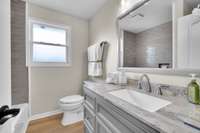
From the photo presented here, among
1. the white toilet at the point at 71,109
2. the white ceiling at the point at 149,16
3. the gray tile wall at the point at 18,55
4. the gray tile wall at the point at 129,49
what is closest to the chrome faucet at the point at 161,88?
the gray tile wall at the point at 129,49

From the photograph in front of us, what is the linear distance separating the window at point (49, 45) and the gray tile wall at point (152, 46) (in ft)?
5.19

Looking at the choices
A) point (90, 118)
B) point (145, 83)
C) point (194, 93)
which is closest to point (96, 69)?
point (90, 118)

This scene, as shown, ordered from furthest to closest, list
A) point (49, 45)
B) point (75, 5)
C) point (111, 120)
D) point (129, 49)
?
point (49, 45)
point (75, 5)
point (129, 49)
point (111, 120)

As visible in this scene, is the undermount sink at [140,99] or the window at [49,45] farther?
the window at [49,45]

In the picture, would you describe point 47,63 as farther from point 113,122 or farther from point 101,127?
point 113,122

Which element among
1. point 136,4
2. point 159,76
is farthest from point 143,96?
point 136,4

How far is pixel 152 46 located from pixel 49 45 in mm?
2049

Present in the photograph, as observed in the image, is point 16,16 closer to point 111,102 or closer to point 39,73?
point 39,73

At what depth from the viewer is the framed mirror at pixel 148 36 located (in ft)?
3.43

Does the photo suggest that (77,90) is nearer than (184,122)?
No

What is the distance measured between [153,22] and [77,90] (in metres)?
2.09

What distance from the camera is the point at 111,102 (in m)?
0.83

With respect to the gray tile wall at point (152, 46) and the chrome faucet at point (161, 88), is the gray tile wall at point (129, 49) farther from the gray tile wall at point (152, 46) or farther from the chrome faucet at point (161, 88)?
the chrome faucet at point (161, 88)

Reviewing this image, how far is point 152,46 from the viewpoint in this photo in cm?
117
